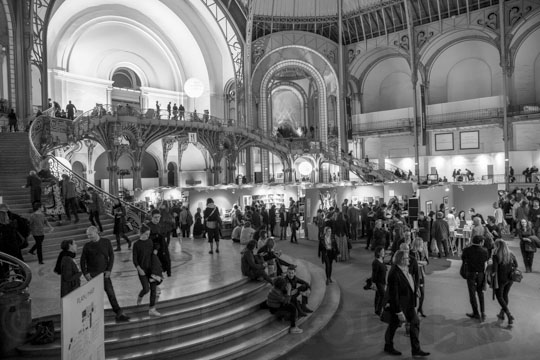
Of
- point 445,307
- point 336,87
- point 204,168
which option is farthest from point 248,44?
point 445,307

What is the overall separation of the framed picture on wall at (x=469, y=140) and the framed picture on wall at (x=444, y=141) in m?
0.66

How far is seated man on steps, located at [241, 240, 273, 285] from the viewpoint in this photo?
27.1ft

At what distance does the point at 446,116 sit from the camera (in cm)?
3206

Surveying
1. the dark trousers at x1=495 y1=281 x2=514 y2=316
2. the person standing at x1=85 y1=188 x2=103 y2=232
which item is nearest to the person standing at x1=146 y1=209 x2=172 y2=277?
the person standing at x1=85 y1=188 x2=103 y2=232

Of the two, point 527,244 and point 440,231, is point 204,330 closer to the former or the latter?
point 527,244

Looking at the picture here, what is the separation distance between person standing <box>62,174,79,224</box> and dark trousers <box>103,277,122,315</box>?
631 cm

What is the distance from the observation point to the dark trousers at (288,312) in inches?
284

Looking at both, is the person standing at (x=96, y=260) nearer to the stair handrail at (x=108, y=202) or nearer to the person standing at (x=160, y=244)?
the person standing at (x=160, y=244)

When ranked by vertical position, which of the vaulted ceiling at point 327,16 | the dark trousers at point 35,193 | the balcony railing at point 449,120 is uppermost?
the vaulted ceiling at point 327,16

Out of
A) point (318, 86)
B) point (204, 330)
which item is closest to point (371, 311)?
point (204, 330)

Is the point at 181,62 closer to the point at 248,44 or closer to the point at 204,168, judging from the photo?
the point at 248,44

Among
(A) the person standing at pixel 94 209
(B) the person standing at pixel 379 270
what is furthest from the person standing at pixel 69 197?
(B) the person standing at pixel 379 270

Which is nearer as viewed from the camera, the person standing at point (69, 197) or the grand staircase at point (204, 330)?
the grand staircase at point (204, 330)

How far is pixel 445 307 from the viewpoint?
8.24 metres
